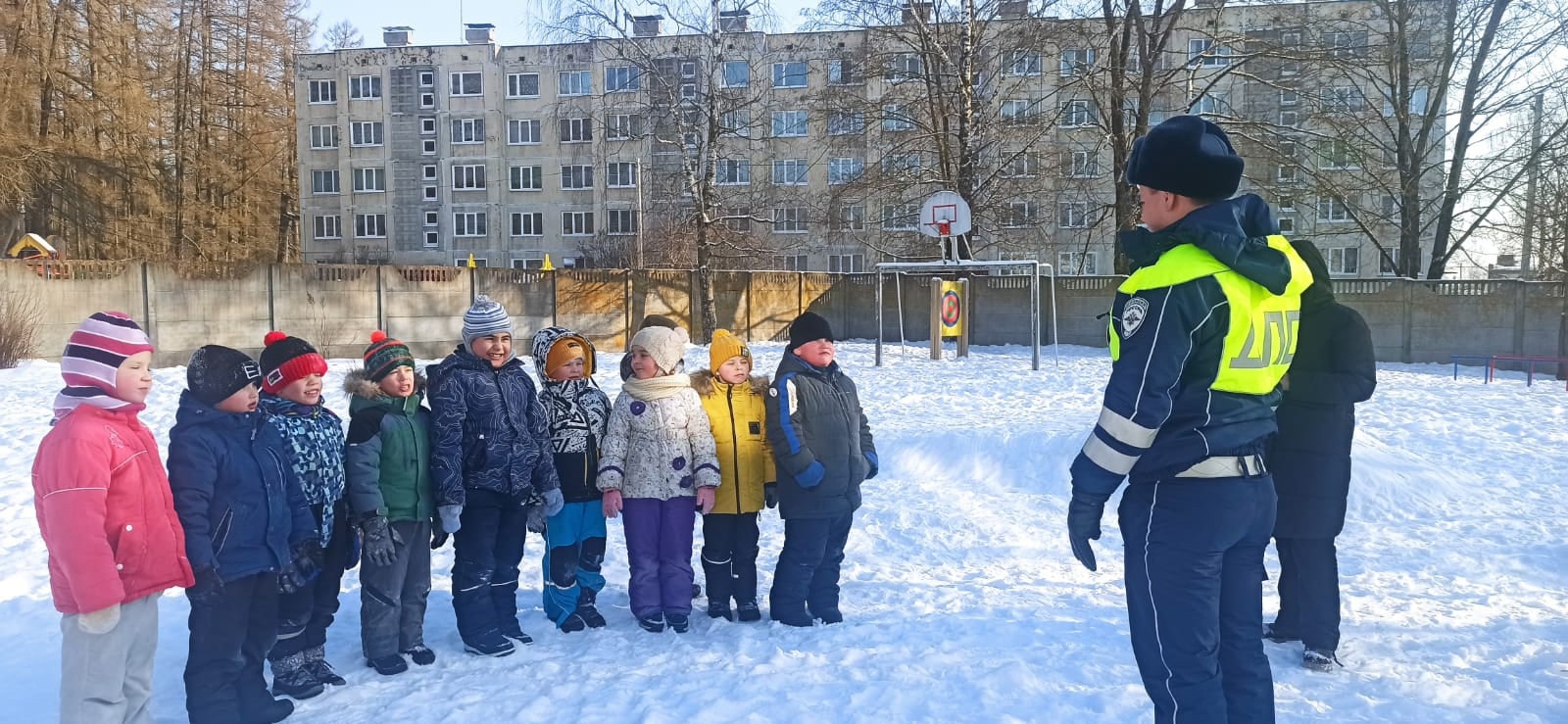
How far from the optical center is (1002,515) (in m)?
8.02

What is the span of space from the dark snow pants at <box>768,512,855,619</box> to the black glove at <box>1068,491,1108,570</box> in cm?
229

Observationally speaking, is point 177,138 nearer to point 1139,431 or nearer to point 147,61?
point 147,61

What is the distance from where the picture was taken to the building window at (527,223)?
49.2 metres

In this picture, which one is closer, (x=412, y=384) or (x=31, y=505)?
(x=412, y=384)

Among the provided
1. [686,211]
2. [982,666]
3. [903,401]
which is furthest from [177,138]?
[982,666]

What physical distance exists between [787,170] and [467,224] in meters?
16.3

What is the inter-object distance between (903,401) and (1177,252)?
1000 centimetres

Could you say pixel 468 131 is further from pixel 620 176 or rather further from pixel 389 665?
pixel 389 665

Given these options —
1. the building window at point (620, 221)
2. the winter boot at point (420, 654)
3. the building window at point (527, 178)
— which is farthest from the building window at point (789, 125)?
the winter boot at point (420, 654)

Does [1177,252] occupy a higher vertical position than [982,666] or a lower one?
higher

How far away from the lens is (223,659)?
391 centimetres

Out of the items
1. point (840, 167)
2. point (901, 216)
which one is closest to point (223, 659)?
point (901, 216)

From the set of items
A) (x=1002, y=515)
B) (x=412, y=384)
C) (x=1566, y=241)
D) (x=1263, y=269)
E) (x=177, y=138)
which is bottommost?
(x=1002, y=515)

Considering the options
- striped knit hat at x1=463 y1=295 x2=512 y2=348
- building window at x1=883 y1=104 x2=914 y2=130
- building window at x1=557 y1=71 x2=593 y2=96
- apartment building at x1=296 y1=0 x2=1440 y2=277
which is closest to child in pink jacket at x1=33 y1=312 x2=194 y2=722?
striped knit hat at x1=463 y1=295 x2=512 y2=348
